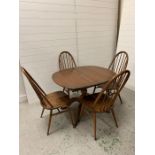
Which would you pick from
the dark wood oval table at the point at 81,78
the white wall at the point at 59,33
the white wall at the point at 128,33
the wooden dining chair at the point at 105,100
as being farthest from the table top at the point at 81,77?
the white wall at the point at 128,33

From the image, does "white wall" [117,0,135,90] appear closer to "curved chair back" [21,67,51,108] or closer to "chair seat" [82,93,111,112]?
"chair seat" [82,93,111,112]

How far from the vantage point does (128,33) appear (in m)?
3.52

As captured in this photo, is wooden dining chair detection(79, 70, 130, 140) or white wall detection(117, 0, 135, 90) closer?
wooden dining chair detection(79, 70, 130, 140)

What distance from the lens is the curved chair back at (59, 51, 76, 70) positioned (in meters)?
3.12

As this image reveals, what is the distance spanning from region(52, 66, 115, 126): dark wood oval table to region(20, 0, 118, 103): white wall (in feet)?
2.04

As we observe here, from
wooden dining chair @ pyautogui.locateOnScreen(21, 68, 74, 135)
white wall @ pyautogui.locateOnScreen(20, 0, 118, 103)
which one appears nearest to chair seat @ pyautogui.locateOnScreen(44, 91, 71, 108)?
wooden dining chair @ pyautogui.locateOnScreen(21, 68, 74, 135)

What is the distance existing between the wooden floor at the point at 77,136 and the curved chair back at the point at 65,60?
0.99m

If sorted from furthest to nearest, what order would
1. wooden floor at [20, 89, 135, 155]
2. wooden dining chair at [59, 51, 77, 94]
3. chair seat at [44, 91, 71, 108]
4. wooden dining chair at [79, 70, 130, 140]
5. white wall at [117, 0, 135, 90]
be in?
white wall at [117, 0, 135, 90] < wooden dining chair at [59, 51, 77, 94] < chair seat at [44, 91, 71, 108] < wooden dining chair at [79, 70, 130, 140] < wooden floor at [20, 89, 135, 155]

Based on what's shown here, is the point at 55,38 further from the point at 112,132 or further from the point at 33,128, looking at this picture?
the point at 112,132

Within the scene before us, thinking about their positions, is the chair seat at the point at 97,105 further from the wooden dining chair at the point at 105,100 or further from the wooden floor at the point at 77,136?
the wooden floor at the point at 77,136

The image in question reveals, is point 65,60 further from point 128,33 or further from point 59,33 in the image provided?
point 128,33

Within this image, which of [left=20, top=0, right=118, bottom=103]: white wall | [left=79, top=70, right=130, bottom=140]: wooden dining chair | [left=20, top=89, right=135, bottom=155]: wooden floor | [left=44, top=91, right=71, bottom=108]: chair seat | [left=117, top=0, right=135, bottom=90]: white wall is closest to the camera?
[left=20, top=89, right=135, bottom=155]: wooden floor
